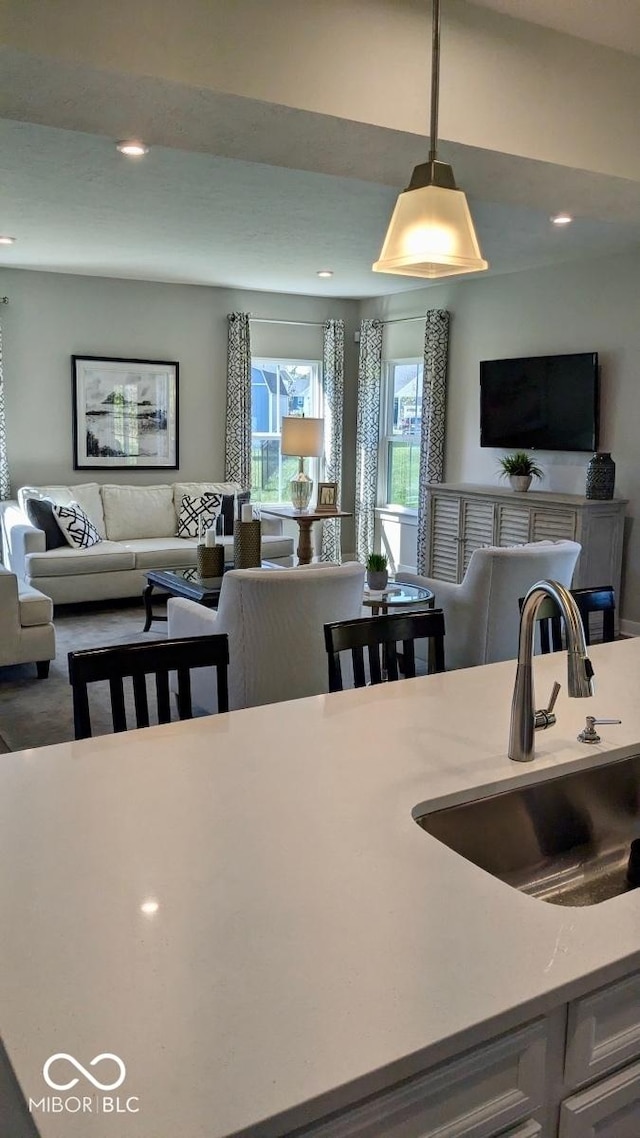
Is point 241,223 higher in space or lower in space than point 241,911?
higher

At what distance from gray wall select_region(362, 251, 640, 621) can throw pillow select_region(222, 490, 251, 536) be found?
1876mm

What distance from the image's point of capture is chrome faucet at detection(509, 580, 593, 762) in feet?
4.70

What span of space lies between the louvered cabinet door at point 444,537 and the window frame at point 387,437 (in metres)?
1.02

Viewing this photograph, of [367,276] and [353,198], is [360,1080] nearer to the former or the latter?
[353,198]

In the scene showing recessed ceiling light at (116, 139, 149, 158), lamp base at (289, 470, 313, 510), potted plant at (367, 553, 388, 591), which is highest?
recessed ceiling light at (116, 139, 149, 158)

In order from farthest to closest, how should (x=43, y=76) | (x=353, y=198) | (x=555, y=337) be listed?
(x=555, y=337) → (x=353, y=198) → (x=43, y=76)

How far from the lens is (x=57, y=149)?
391 cm

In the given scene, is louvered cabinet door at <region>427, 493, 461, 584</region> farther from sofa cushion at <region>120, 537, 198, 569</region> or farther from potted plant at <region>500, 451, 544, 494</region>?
sofa cushion at <region>120, 537, 198, 569</region>

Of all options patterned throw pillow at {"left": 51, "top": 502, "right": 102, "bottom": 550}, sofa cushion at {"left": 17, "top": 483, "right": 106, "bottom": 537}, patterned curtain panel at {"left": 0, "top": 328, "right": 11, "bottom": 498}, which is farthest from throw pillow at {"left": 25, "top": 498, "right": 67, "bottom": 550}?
patterned curtain panel at {"left": 0, "top": 328, "right": 11, "bottom": 498}

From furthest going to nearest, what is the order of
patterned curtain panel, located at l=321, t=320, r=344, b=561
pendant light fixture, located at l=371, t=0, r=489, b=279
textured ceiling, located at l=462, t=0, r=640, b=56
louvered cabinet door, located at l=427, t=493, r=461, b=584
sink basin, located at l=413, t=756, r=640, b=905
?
patterned curtain panel, located at l=321, t=320, r=344, b=561 → louvered cabinet door, located at l=427, t=493, r=461, b=584 → textured ceiling, located at l=462, t=0, r=640, b=56 → pendant light fixture, located at l=371, t=0, r=489, b=279 → sink basin, located at l=413, t=756, r=640, b=905

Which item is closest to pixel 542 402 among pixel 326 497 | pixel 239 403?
pixel 326 497

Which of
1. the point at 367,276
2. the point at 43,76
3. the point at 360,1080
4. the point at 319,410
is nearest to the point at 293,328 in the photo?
the point at 319,410

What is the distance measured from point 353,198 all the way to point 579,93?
196 cm

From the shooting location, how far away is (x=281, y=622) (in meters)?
3.50
